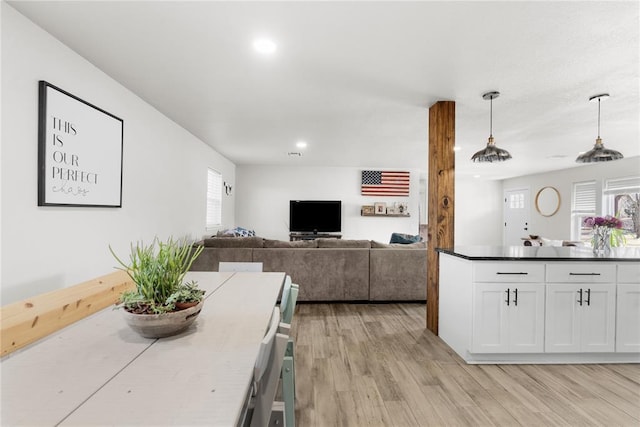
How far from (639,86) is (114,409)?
4.34 meters

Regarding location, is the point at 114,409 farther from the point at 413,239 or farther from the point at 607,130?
the point at 607,130

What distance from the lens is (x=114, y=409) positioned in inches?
30.4

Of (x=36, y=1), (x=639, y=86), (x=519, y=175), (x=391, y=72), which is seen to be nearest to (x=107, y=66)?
(x=36, y=1)

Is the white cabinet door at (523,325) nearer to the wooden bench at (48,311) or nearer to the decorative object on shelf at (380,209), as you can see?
the wooden bench at (48,311)

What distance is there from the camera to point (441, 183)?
10.9 feet

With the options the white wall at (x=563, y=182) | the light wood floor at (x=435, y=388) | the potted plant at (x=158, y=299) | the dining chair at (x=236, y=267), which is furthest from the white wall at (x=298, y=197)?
the potted plant at (x=158, y=299)

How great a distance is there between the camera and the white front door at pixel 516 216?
8758 mm

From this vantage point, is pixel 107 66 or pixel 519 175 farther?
pixel 519 175

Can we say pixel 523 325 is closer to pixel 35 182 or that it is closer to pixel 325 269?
pixel 325 269

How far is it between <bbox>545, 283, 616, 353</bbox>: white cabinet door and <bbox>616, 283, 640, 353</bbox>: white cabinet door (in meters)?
0.07

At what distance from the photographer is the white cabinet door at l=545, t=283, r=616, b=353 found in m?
2.71

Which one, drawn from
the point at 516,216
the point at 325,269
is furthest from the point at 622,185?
the point at 325,269

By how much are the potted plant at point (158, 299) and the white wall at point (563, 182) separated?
797cm

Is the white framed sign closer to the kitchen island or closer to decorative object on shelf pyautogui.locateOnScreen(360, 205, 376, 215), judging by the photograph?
the kitchen island
